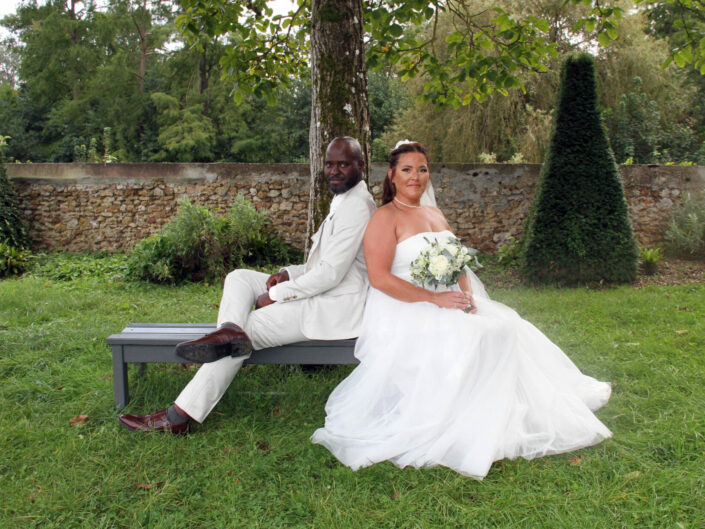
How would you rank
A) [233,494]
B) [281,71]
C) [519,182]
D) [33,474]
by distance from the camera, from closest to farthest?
[233,494]
[33,474]
[281,71]
[519,182]

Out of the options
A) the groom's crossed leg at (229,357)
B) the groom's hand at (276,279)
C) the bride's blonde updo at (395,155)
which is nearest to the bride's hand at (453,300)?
the bride's blonde updo at (395,155)

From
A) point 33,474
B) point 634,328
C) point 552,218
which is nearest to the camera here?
point 33,474

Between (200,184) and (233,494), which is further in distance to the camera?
(200,184)

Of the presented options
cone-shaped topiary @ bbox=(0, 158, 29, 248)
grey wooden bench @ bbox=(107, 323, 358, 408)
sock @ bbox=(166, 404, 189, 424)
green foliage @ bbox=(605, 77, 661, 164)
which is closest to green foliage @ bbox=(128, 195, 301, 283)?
cone-shaped topiary @ bbox=(0, 158, 29, 248)

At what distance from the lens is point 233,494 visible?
260cm

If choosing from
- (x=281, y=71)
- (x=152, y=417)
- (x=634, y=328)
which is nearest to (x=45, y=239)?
(x=281, y=71)

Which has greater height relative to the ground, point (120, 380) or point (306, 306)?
point (306, 306)

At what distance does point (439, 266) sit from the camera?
9.64 ft

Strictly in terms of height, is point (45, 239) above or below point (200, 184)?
below

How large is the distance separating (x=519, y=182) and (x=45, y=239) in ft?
29.3

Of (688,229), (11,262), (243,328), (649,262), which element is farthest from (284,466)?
(688,229)

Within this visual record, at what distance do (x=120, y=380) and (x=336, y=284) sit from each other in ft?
5.04

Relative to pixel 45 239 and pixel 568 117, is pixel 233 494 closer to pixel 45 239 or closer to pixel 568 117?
pixel 568 117

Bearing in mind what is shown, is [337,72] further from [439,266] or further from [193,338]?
[193,338]
